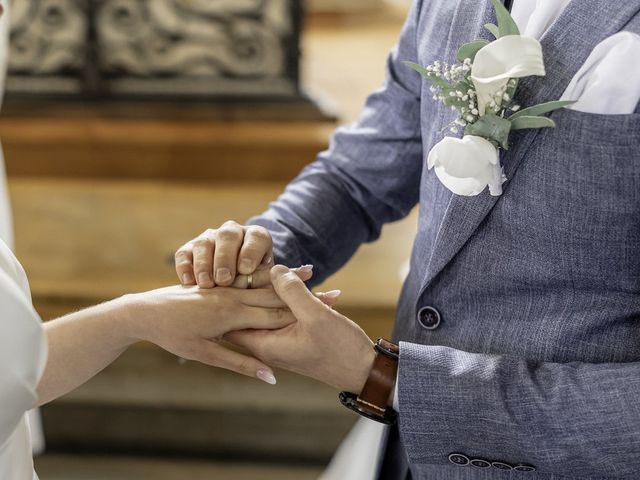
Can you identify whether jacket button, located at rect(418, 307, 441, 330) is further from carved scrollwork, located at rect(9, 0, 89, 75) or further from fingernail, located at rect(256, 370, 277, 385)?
carved scrollwork, located at rect(9, 0, 89, 75)

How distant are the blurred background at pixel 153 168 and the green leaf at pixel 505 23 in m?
1.92

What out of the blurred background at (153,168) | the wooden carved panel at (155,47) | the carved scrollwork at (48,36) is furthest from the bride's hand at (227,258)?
the carved scrollwork at (48,36)

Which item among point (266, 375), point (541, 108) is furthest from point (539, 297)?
point (266, 375)

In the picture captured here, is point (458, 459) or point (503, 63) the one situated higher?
point (503, 63)

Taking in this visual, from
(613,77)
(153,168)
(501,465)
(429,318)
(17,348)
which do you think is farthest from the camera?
(153,168)

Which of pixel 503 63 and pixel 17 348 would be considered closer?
pixel 17 348

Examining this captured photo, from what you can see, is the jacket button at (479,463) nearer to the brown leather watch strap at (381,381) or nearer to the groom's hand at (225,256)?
the brown leather watch strap at (381,381)

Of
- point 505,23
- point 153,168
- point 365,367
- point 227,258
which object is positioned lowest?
point 153,168

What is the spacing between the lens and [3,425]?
2.72 ft

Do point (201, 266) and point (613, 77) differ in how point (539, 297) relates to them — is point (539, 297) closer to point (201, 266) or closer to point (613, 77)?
point (613, 77)

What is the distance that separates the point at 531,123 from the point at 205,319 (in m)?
0.53

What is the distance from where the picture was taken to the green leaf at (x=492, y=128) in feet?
3.37

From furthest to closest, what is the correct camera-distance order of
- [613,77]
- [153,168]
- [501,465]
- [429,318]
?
[153,168] < [429,318] < [501,465] < [613,77]

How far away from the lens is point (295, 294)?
1137mm
